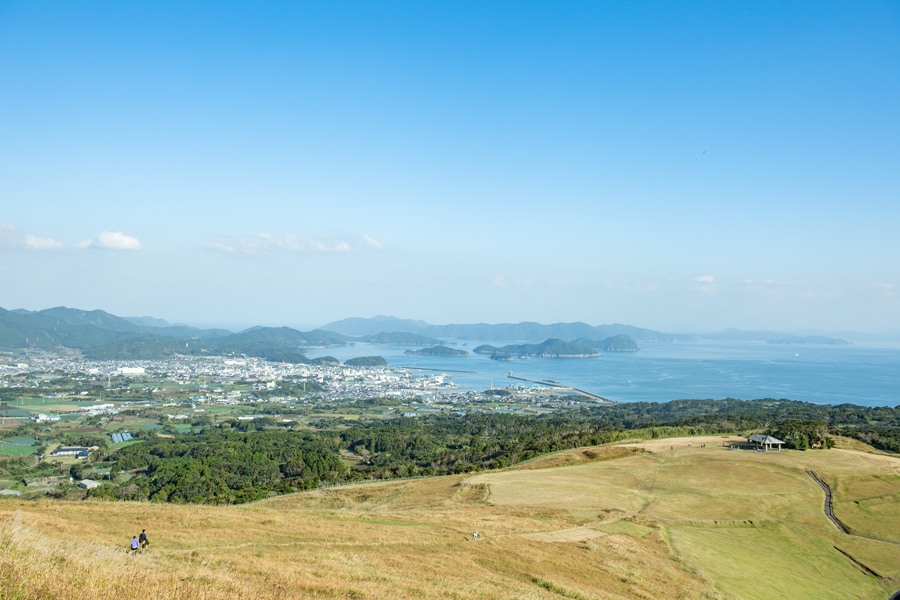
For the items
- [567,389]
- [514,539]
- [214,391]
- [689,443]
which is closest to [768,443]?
[689,443]

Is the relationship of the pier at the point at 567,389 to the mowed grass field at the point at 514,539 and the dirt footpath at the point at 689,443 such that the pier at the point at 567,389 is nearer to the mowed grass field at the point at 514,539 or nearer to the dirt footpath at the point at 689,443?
the dirt footpath at the point at 689,443

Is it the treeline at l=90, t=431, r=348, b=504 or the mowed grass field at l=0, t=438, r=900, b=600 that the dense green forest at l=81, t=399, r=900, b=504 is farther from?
the mowed grass field at l=0, t=438, r=900, b=600

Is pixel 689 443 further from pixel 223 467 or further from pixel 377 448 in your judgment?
pixel 223 467

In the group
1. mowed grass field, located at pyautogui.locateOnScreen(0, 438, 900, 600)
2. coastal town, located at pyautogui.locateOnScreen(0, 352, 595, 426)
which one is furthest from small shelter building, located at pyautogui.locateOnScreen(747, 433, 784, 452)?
coastal town, located at pyautogui.locateOnScreen(0, 352, 595, 426)

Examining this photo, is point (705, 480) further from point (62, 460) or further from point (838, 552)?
point (62, 460)

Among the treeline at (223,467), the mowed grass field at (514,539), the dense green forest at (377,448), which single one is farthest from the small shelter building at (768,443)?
the treeline at (223,467)

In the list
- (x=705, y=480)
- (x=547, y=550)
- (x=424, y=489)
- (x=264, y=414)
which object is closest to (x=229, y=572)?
(x=547, y=550)

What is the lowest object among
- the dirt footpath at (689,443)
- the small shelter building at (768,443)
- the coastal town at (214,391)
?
the coastal town at (214,391)
